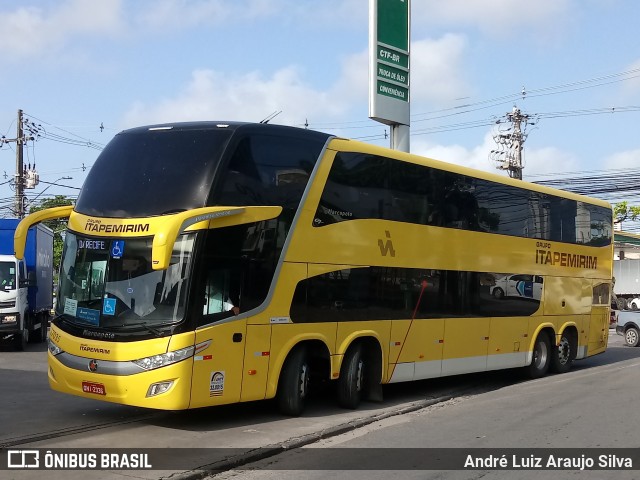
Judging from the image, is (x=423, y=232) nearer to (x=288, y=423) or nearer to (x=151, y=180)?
(x=288, y=423)

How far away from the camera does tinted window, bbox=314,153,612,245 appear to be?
38.4 feet

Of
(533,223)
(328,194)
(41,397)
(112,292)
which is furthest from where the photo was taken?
(533,223)

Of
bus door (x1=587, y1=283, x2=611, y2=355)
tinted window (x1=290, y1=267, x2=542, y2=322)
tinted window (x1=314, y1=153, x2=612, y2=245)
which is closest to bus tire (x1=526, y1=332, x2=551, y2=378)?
tinted window (x1=290, y1=267, x2=542, y2=322)

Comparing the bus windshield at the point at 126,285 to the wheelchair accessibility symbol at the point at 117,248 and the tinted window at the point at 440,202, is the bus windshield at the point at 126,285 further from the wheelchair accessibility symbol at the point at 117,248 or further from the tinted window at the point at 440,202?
the tinted window at the point at 440,202

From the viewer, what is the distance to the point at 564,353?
1856cm

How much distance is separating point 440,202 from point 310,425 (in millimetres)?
5248

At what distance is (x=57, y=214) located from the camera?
10797 millimetres

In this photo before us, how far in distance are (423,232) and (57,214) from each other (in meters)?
6.16

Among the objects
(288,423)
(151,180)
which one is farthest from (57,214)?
(288,423)

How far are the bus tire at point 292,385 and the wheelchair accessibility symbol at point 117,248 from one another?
2863mm

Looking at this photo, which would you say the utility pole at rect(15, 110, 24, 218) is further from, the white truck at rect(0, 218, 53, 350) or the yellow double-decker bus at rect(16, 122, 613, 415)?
the yellow double-decker bus at rect(16, 122, 613, 415)

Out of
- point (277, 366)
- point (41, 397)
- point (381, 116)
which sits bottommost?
point (41, 397)

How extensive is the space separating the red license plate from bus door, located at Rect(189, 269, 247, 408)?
117 centimetres

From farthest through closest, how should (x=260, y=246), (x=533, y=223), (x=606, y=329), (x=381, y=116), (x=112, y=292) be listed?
1. (x=606, y=329)
2. (x=381, y=116)
3. (x=533, y=223)
4. (x=260, y=246)
5. (x=112, y=292)
